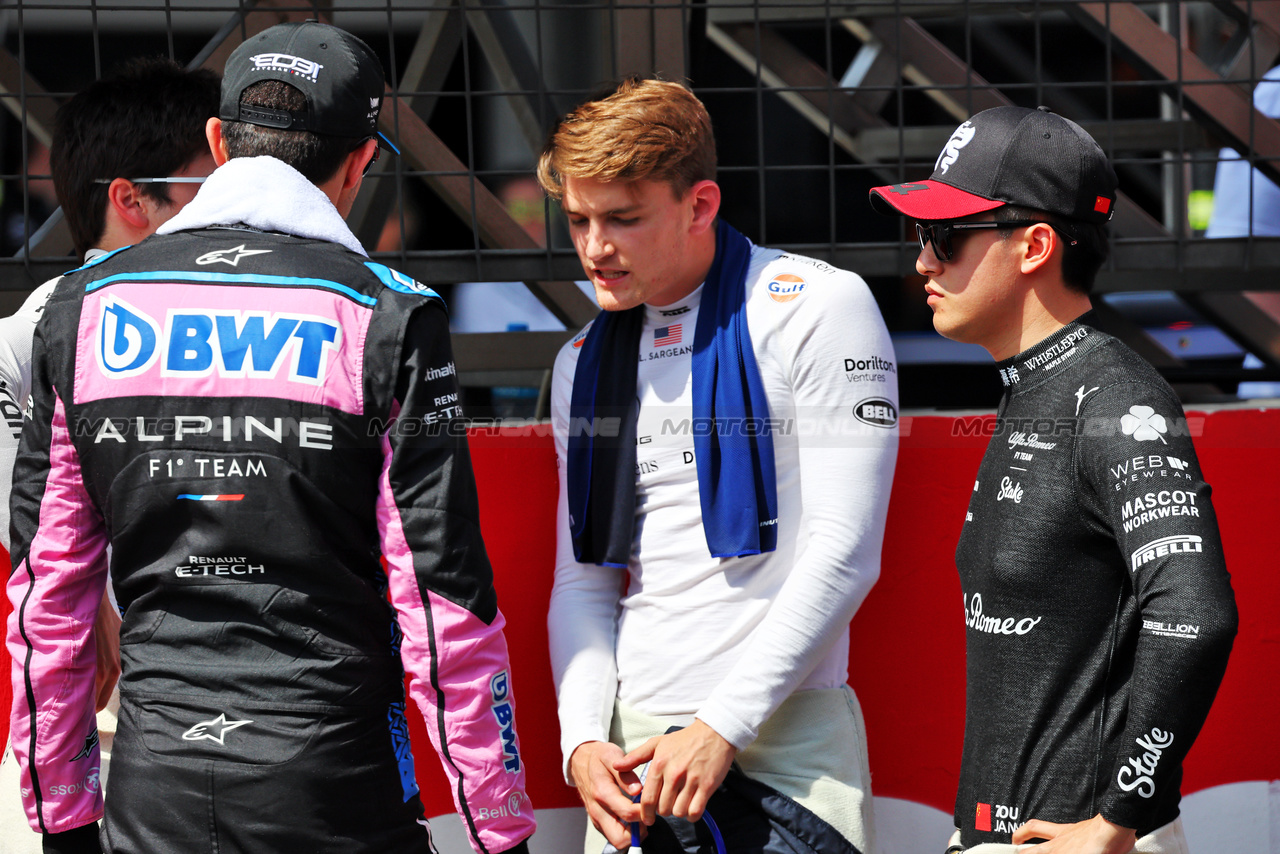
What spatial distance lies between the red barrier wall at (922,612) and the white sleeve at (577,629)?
10.7 inches

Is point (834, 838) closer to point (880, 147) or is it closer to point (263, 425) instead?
point (263, 425)

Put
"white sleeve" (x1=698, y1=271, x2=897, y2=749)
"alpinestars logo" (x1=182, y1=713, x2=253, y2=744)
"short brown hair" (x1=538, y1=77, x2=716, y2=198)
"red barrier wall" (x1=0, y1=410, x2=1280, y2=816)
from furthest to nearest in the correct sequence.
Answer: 1. "red barrier wall" (x1=0, y1=410, x2=1280, y2=816)
2. "short brown hair" (x1=538, y1=77, x2=716, y2=198)
3. "white sleeve" (x1=698, y1=271, x2=897, y2=749)
4. "alpinestars logo" (x1=182, y1=713, x2=253, y2=744)

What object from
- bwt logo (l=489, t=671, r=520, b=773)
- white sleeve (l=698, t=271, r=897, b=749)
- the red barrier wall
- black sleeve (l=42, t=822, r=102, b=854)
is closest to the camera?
bwt logo (l=489, t=671, r=520, b=773)

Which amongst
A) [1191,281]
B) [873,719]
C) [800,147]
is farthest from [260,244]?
[800,147]

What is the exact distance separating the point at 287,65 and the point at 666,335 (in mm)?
862

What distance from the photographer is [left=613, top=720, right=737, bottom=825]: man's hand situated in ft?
6.16

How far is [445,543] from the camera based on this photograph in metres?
1.62

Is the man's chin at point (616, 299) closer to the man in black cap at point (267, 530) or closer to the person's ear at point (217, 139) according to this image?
the man in black cap at point (267, 530)

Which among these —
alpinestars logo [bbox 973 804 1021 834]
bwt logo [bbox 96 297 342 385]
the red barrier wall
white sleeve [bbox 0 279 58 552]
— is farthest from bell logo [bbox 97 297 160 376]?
alpinestars logo [bbox 973 804 1021 834]

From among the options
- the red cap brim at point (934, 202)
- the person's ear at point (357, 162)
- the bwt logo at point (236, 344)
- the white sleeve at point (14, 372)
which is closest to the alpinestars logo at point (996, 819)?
the red cap brim at point (934, 202)

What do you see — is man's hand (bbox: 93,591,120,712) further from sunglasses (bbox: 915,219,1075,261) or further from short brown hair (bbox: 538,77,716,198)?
sunglasses (bbox: 915,219,1075,261)

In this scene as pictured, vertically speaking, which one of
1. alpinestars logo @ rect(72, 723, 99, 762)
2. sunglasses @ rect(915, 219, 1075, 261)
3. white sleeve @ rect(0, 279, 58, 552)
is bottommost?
alpinestars logo @ rect(72, 723, 99, 762)

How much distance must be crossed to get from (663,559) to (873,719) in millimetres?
757

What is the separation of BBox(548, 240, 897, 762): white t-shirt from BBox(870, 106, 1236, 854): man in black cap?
0.25 metres
